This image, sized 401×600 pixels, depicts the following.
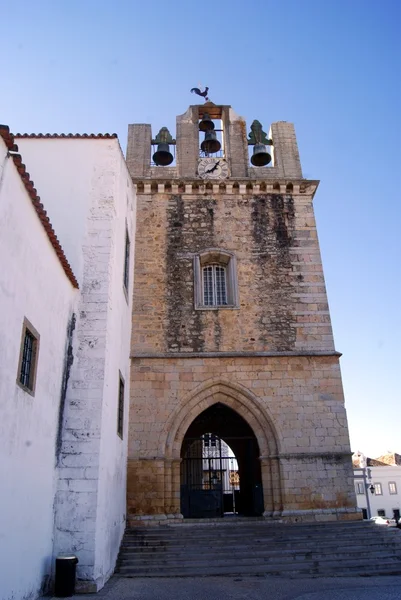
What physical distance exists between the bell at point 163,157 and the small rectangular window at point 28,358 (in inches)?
343

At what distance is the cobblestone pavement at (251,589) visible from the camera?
269 inches

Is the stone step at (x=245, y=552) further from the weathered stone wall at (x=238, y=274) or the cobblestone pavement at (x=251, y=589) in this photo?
the weathered stone wall at (x=238, y=274)

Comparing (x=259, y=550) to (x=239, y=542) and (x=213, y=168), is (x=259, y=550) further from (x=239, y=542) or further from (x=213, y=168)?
(x=213, y=168)

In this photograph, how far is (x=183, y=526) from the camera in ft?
33.0

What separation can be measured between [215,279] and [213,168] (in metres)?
3.39

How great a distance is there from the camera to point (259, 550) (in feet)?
29.8

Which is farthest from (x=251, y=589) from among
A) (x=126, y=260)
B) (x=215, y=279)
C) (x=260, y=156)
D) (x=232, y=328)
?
(x=260, y=156)

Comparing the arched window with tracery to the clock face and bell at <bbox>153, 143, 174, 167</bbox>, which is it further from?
bell at <bbox>153, 143, 174, 167</bbox>

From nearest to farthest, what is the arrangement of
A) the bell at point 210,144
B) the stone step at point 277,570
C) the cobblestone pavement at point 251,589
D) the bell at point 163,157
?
the cobblestone pavement at point 251,589 → the stone step at point 277,570 → the bell at point 163,157 → the bell at point 210,144

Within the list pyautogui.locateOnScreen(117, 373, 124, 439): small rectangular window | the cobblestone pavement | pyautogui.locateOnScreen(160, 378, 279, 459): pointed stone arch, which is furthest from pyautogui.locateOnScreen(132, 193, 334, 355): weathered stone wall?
the cobblestone pavement

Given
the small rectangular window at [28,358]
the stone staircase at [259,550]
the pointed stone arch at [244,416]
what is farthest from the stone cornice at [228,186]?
the stone staircase at [259,550]

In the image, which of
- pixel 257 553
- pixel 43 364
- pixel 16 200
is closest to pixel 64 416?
pixel 43 364

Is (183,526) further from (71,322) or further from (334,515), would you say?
(71,322)

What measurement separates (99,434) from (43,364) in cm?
150
